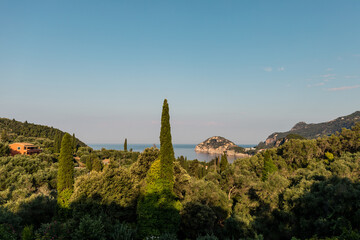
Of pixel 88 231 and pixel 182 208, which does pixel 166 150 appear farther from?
pixel 88 231

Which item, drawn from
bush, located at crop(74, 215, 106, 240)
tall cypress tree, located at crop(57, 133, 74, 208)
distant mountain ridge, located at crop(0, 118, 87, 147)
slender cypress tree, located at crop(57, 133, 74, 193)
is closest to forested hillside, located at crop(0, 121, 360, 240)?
bush, located at crop(74, 215, 106, 240)

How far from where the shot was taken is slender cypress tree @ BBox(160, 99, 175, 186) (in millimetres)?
19656

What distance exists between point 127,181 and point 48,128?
125 meters

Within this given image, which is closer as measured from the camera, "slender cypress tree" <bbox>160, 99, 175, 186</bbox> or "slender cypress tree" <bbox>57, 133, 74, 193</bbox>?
"slender cypress tree" <bbox>160, 99, 175, 186</bbox>

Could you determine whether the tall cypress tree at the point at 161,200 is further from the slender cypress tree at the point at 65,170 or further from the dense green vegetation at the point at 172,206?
the slender cypress tree at the point at 65,170

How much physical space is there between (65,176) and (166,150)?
1084 centimetres

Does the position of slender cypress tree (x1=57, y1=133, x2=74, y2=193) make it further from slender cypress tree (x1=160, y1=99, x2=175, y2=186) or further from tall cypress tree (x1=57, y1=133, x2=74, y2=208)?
slender cypress tree (x1=160, y1=99, x2=175, y2=186)

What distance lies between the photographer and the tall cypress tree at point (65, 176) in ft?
64.9

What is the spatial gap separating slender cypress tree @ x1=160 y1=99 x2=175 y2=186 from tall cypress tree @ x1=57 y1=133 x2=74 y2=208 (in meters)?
9.65

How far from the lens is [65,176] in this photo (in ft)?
68.0

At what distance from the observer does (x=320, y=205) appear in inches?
736

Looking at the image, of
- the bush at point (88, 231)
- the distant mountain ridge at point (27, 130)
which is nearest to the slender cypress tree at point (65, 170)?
the bush at point (88, 231)

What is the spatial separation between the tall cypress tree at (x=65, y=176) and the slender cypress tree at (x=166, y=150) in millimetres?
9650

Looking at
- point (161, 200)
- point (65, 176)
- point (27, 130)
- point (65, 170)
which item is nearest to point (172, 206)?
point (161, 200)
